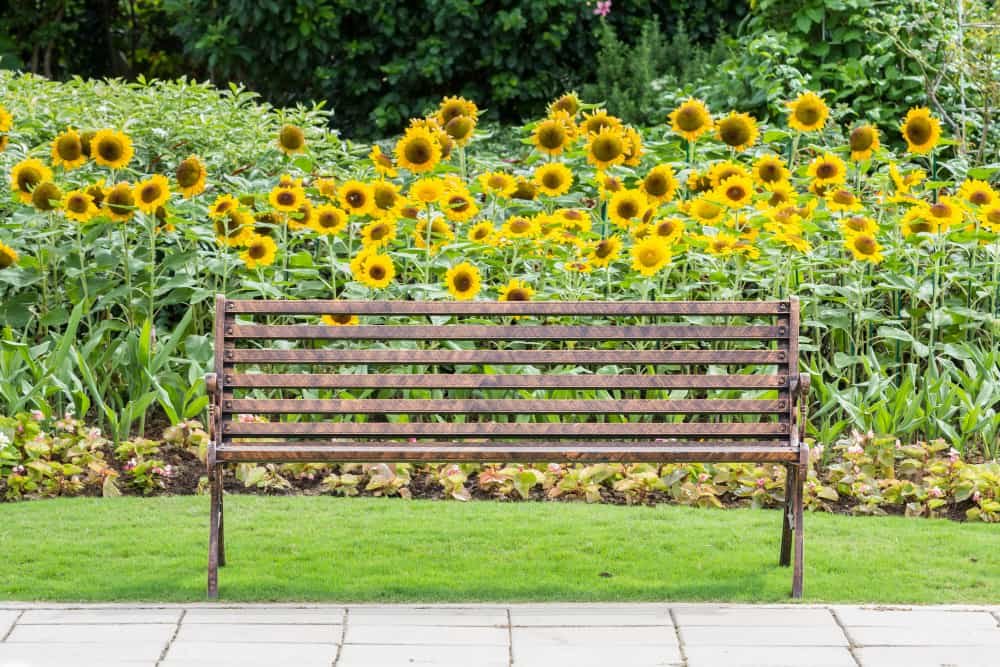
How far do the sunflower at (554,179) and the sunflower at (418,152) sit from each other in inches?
16.5

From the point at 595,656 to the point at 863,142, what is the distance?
2897mm

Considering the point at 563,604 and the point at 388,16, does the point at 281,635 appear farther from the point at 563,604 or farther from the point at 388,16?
the point at 388,16

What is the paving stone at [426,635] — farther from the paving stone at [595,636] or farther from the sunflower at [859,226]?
the sunflower at [859,226]

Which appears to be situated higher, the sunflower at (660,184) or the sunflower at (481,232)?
the sunflower at (660,184)

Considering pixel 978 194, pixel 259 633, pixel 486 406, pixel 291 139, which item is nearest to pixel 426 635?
pixel 259 633

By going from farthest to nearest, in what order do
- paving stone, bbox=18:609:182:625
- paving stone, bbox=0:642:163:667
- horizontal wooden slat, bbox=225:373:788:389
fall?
horizontal wooden slat, bbox=225:373:788:389 → paving stone, bbox=18:609:182:625 → paving stone, bbox=0:642:163:667

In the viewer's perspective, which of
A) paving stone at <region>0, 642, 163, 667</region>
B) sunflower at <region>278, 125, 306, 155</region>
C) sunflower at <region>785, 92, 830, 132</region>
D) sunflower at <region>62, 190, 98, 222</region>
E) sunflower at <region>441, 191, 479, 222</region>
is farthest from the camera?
sunflower at <region>278, 125, 306, 155</region>

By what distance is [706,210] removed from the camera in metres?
5.57

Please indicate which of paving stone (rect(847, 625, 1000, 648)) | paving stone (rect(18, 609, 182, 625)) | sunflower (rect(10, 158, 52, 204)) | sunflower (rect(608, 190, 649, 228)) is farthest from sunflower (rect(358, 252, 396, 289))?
paving stone (rect(847, 625, 1000, 648))

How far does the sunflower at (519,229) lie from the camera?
5.59 meters

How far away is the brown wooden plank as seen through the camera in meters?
4.22

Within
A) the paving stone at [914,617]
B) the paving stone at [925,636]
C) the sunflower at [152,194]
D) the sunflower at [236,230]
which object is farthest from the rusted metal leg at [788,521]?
the sunflower at [152,194]

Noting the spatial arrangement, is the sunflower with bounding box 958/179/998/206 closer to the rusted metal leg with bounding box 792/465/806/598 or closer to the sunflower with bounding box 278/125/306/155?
the rusted metal leg with bounding box 792/465/806/598

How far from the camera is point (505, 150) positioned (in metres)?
9.44
